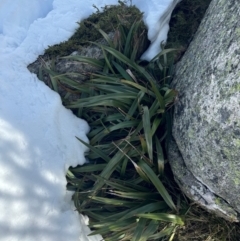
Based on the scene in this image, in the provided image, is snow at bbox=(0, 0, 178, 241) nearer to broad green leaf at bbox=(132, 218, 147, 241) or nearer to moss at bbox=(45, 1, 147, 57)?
moss at bbox=(45, 1, 147, 57)

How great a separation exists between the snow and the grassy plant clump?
11cm

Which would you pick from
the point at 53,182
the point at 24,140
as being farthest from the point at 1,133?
the point at 53,182

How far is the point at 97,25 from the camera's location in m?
3.08

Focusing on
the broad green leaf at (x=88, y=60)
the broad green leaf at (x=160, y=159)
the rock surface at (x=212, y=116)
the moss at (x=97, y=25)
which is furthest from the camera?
the moss at (x=97, y=25)

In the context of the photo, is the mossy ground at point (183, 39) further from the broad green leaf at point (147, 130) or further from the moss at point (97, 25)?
the broad green leaf at point (147, 130)

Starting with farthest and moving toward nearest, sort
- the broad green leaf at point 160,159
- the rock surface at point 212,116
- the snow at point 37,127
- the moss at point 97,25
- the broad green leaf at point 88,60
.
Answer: the moss at point 97,25 → the broad green leaf at point 88,60 → the broad green leaf at point 160,159 → the snow at point 37,127 → the rock surface at point 212,116

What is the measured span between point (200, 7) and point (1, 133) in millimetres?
1828

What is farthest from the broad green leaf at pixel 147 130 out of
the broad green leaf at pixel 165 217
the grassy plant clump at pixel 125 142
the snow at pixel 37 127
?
the snow at pixel 37 127

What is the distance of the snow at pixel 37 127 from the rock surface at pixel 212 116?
0.65 metres

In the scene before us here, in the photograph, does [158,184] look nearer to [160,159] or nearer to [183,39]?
[160,159]

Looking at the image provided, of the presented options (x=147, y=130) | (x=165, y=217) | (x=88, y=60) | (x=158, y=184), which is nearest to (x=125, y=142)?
(x=147, y=130)

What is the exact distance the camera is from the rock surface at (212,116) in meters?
2.19

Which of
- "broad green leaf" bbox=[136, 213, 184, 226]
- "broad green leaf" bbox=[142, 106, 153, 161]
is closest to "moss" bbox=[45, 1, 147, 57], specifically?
"broad green leaf" bbox=[142, 106, 153, 161]

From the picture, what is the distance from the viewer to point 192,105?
2451 mm
